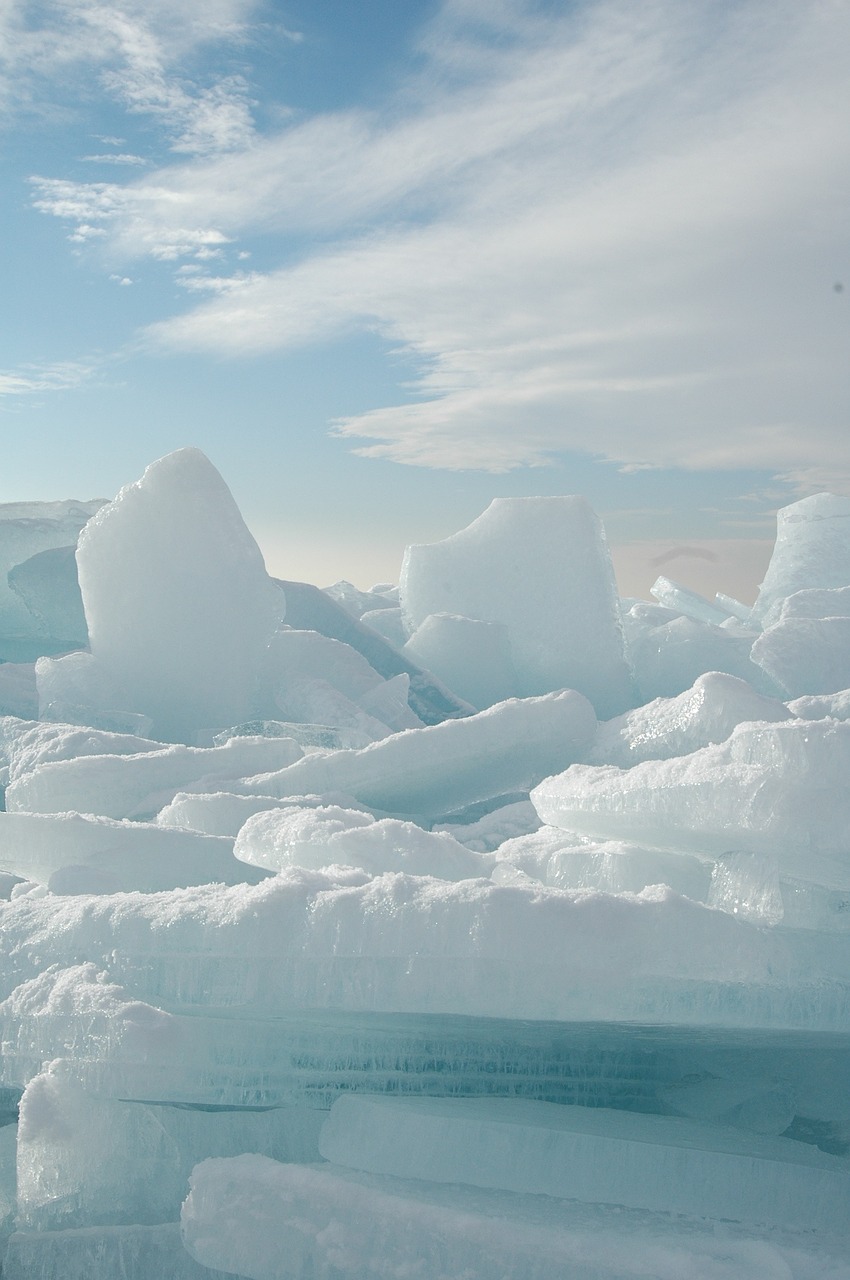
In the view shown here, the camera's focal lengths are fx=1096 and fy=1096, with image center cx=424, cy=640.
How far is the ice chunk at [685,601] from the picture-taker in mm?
11961

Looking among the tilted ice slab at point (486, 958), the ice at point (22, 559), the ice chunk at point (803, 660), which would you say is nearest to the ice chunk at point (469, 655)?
the ice chunk at point (803, 660)

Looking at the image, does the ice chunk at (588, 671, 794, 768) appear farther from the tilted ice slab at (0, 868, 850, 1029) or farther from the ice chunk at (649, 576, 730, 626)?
the ice chunk at (649, 576, 730, 626)

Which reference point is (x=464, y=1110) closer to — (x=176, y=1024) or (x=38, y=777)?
(x=176, y=1024)

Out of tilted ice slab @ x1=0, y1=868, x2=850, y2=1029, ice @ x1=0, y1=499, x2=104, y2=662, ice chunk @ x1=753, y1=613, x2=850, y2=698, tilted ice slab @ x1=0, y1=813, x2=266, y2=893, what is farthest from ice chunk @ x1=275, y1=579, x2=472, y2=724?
tilted ice slab @ x1=0, y1=868, x2=850, y2=1029

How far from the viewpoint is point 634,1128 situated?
2.05 metres

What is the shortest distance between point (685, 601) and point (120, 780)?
901 centimetres

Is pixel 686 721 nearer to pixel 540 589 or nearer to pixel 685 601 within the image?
pixel 540 589

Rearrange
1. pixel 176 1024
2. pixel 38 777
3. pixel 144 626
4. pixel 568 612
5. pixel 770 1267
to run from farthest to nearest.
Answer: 1. pixel 568 612
2. pixel 144 626
3. pixel 38 777
4. pixel 176 1024
5. pixel 770 1267

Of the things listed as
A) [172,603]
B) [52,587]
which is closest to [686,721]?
[172,603]

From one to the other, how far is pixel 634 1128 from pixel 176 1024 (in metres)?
0.88

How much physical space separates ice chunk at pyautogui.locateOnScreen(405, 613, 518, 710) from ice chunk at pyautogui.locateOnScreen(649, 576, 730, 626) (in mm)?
4681

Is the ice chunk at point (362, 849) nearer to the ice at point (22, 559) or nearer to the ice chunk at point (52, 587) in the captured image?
the ice chunk at point (52, 587)

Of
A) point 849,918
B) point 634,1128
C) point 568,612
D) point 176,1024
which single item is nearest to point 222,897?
point 176,1024

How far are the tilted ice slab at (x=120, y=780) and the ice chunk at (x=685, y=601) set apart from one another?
8.12 meters
